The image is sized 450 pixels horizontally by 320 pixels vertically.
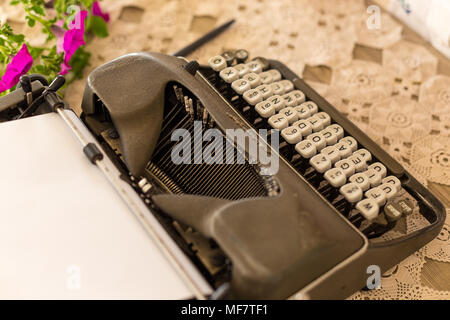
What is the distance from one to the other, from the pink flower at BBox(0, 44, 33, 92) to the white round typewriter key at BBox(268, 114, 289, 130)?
81cm

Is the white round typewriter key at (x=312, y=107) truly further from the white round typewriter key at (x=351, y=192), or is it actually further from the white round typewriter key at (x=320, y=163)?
the white round typewriter key at (x=351, y=192)

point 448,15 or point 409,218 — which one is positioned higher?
point 448,15

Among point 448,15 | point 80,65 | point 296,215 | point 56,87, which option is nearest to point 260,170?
point 296,215

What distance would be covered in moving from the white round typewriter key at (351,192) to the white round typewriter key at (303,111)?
299 mm

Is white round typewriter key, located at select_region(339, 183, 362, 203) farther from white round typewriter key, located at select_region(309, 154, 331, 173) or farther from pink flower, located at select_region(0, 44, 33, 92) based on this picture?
pink flower, located at select_region(0, 44, 33, 92)

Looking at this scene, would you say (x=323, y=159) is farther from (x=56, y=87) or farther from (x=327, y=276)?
(x=56, y=87)

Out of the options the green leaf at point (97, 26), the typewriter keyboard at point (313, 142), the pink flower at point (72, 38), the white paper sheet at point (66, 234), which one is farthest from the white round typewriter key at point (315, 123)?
the green leaf at point (97, 26)

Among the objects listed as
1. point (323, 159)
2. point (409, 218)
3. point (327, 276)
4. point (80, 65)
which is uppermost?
point (80, 65)

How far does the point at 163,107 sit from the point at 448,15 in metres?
1.28

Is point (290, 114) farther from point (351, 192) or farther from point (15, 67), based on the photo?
point (15, 67)

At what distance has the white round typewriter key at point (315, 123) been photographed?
5.01 ft

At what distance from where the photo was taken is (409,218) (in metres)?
1.65

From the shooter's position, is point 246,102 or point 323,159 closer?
point 323,159
